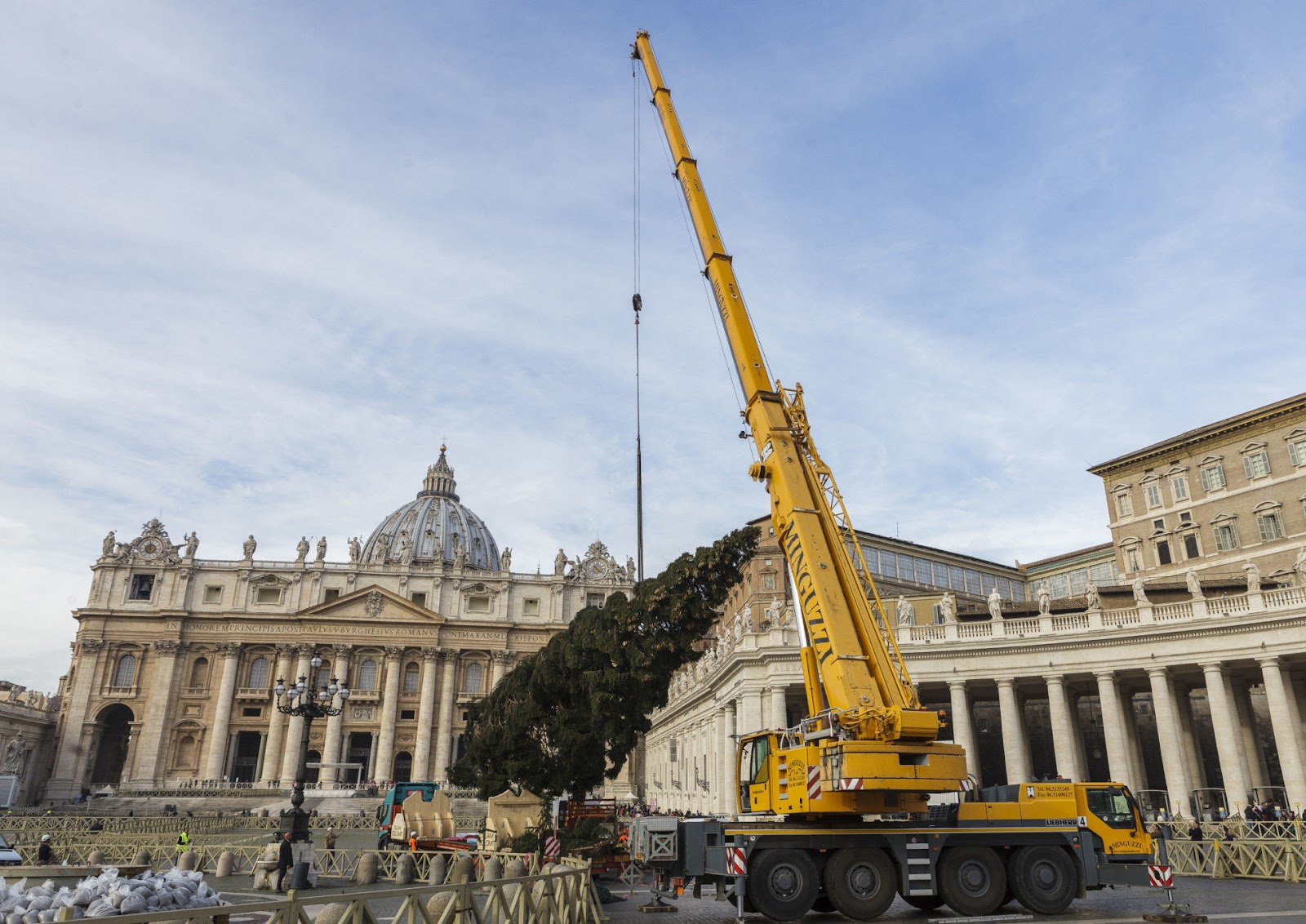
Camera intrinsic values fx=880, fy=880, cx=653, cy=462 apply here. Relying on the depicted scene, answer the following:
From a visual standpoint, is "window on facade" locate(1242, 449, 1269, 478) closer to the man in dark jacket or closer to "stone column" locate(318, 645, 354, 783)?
the man in dark jacket

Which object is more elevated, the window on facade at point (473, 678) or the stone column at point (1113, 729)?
the window on facade at point (473, 678)

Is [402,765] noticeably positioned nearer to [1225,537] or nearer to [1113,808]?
[1225,537]

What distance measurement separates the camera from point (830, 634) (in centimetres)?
1573

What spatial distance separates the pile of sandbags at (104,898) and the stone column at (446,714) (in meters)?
85.4

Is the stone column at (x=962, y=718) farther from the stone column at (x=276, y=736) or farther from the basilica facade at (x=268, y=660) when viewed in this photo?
the stone column at (x=276, y=736)

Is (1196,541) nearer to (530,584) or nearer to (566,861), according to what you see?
(566,861)

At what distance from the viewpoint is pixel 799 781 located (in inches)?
612

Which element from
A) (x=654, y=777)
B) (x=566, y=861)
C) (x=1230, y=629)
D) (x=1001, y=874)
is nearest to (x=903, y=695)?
(x=1001, y=874)

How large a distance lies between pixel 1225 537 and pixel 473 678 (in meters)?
72.9

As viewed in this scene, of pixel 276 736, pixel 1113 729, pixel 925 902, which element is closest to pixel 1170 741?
pixel 1113 729

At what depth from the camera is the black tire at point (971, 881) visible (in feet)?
51.5

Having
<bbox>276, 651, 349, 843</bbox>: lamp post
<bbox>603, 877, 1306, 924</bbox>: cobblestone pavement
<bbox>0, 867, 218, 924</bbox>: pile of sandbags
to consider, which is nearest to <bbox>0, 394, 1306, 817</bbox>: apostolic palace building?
<bbox>603, 877, 1306, 924</bbox>: cobblestone pavement

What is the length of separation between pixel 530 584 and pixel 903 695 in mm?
88146

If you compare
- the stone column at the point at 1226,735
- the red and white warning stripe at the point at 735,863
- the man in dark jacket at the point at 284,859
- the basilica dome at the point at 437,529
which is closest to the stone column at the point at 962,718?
the stone column at the point at 1226,735
